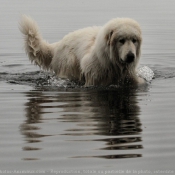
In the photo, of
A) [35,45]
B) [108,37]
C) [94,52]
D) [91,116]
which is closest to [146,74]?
[94,52]

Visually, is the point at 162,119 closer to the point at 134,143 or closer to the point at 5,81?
the point at 134,143

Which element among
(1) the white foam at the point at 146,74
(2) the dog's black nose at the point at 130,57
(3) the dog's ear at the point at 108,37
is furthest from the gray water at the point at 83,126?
(3) the dog's ear at the point at 108,37

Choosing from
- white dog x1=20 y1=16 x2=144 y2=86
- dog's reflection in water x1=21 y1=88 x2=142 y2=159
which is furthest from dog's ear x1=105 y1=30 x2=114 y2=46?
dog's reflection in water x1=21 y1=88 x2=142 y2=159

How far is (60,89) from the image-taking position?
34.2ft

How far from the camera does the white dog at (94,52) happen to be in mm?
9742

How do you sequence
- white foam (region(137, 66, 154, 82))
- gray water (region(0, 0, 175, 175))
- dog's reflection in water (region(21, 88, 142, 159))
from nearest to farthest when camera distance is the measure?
gray water (region(0, 0, 175, 175)), dog's reflection in water (region(21, 88, 142, 159)), white foam (region(137, 66, 154, 82))

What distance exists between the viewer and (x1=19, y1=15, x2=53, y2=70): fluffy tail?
11.7 metres

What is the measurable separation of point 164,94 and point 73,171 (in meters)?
4.48

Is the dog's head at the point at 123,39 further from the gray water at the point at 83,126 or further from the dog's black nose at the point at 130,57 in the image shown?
the gray water at the point at 83,126

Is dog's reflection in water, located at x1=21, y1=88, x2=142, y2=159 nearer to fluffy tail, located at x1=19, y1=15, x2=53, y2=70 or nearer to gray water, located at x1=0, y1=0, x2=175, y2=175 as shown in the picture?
gray water, located at x1=0, y1=0, x2=175, y2=175

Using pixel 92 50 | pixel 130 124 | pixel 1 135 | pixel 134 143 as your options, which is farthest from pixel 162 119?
pixel 92 50

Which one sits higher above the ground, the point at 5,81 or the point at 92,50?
the point at 92,50

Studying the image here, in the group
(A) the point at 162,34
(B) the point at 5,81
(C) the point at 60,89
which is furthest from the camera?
(A) the point at 162,34

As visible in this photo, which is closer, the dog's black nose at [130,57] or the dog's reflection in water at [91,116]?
the dog's reflection in water at [91,116]
